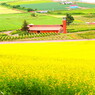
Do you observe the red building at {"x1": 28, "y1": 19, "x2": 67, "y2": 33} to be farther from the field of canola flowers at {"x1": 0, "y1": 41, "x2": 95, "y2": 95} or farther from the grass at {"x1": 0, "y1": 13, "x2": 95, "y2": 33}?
the field of canola flowers at {"x1": 0, "y1": 41, "x2": 95, "y2": 95}

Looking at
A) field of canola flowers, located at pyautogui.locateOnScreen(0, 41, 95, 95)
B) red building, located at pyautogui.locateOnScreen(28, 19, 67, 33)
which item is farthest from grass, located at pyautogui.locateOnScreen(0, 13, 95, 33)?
field of canola flowers, located at pyautogui.locateOnScreen(0, 41, 95, 95)

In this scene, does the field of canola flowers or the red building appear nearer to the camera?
the field of canola flowers

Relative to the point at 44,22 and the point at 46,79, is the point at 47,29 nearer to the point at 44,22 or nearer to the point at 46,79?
the point at 44,22

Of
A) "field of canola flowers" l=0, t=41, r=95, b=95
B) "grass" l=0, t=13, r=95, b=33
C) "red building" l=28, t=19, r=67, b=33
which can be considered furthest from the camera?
"grass" l=0, t=13, r=95, b=33

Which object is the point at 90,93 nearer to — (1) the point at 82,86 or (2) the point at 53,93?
(1) the point at 82,86

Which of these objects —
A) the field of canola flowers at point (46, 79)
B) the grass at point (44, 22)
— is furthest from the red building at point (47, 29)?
the field of canola flowers at point (46, 79)

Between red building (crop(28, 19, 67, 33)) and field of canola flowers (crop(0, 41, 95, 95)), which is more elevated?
field of canola flowers (crop(0, 41, 95, 95))

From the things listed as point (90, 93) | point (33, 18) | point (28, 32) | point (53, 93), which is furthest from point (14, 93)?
point (33, 18)

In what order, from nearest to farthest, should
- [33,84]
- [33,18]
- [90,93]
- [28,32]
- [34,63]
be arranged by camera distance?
[90,93] → [33,84] → [34,63] → [28,32] → [33,18]

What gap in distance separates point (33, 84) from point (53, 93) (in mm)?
840

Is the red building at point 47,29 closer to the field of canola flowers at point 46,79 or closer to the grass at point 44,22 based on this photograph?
the grass at point 44,22

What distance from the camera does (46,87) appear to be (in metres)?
8.05

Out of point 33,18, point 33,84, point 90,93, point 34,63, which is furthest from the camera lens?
point 33,18

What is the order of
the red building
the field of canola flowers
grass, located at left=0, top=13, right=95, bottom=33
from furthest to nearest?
grass, located at left=0, top=13, right=95, bottom=33 < the red building < the field of canola flowers
